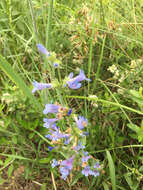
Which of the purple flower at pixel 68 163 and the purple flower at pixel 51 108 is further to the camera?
the purple flower at pixel 68 163

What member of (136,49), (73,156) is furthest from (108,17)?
(73,156)

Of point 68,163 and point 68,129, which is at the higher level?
point 68,129

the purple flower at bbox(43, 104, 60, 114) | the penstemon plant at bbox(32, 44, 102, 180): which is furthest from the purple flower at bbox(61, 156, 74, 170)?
the purple flower at bbox(43, 104, 60, 114)

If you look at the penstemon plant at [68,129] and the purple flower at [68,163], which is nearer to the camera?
the penstemon plant at [68,129]

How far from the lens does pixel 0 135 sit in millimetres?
1632

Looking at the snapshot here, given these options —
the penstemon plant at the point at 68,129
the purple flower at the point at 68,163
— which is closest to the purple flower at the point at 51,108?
the penstemon plant at the point at 68,129

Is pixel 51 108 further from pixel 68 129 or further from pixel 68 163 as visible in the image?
pixel 68 163

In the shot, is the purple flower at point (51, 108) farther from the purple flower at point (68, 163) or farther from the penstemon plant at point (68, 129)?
the purple flower at point (68, 163)

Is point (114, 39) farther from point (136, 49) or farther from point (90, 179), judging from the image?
point (90, 179)

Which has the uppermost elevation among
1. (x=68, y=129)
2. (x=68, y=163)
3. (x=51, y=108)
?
(x=51, y=108)

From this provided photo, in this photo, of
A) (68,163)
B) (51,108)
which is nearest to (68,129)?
(51,108)

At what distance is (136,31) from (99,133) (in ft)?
3.07

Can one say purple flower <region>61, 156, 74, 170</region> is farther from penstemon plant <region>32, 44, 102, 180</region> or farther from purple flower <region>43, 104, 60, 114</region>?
purple flower <region>43, 104, 60, 114</region>

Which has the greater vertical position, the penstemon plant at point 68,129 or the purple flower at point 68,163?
the penstemon plant at point 68,129
